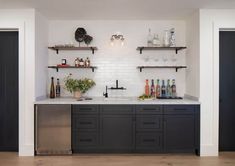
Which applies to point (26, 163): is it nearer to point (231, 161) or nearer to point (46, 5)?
point (46, 5)

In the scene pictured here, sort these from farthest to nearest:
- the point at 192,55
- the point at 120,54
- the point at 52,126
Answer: the point at 120,54, the point at 192,55, the point at 52,126

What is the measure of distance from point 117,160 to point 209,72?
7.00ft

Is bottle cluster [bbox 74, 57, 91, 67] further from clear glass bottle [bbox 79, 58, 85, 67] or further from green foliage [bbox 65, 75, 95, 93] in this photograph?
green foliage [bbox 65, 75, 95, 93]

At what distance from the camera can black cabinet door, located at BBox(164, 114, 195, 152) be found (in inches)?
159

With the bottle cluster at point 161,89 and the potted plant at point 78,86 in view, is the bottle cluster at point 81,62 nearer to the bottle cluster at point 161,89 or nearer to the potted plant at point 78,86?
the potted plant at point 78,86

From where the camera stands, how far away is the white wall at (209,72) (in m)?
4.05

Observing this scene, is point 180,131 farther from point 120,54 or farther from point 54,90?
point 54,90

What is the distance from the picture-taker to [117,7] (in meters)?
3.93

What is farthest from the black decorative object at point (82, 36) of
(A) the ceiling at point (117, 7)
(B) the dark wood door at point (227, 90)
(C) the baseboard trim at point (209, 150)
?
(C) the baseboard trim at point (209, 150)

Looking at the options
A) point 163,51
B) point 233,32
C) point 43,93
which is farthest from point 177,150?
point 43,93

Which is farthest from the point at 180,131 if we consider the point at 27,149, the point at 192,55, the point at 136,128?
the point at 27,149

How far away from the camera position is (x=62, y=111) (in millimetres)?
4008

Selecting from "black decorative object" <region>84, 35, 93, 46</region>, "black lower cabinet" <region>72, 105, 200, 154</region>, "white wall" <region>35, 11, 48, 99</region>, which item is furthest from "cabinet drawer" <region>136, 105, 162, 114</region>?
"white wall" <region>35, 11, 48, 99</region>

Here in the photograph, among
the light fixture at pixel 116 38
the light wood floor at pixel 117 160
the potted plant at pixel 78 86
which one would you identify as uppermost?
the light fixture at pixel 116 38
